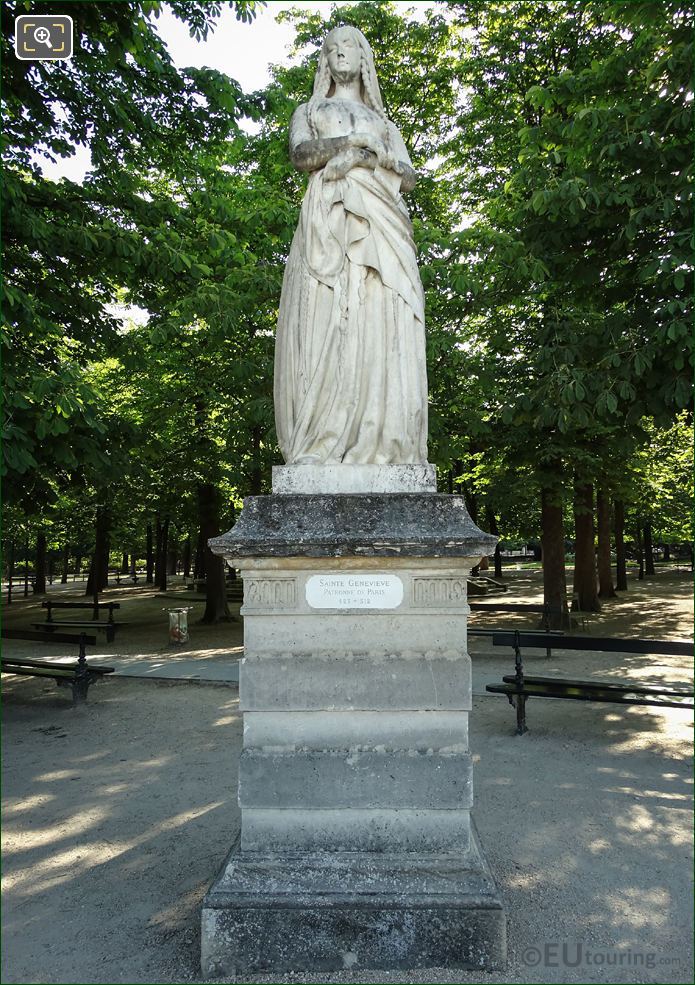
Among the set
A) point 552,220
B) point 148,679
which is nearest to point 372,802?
point 552,220

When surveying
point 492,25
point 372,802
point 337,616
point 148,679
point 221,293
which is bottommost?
point 148,679

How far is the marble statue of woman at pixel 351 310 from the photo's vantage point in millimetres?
3986

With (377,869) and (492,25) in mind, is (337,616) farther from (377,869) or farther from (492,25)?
(492,25)

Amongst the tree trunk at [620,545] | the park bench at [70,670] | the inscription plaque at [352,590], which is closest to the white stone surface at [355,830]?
the inscription plaque at [352,590]

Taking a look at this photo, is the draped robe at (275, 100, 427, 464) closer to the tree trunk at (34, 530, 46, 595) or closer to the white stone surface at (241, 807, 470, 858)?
the white stone surface at (241, 807, 470, 858)

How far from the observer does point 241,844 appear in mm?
3557

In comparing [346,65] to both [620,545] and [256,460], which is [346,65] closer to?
[256,460]

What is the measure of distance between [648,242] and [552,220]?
1.08 m

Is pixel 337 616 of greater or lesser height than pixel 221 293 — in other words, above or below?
below

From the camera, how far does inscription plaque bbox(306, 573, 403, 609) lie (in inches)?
142

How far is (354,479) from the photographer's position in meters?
3.88

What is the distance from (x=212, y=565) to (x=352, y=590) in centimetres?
1337

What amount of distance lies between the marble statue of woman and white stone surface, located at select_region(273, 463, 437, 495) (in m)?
0.09

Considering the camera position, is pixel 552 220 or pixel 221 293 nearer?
pixel 552 220
